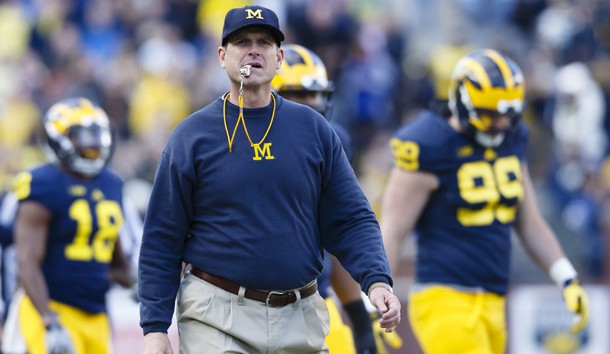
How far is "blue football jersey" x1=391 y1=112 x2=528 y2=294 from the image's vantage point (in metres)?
7.17

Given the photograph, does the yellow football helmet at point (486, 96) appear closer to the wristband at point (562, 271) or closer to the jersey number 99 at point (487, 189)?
the jersey number 99 at point (487, 189)

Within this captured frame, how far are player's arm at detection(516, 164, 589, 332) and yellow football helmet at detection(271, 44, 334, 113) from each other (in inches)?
52.9

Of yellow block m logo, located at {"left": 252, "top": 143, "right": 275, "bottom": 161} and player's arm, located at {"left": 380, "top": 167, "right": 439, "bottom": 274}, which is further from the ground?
yellow block m logo, located at {"left": 252, "top": 143, "right": 275, "bottom": 161}

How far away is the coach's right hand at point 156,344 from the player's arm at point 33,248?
8.60ft

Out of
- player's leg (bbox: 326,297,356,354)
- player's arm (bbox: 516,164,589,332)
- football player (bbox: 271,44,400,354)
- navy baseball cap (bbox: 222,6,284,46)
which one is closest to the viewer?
navy baseball cap (bbox: 222,6,284,46)

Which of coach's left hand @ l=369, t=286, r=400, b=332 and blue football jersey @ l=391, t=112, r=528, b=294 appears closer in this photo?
coach's left hand @ l=369, t=286, r=400, b=332

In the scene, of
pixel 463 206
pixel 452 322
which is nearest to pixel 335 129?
pixel 463 206

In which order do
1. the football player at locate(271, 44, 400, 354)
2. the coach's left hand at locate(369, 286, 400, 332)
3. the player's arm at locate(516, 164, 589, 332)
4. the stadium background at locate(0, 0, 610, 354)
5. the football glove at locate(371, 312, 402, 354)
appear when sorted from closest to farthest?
1. the coach's left hand at locate(369, 286, 400, 332)
2. the football player at locate(271, 44, 400, 354)
3. the football glove at locate(371, 312, 402, 354)
4. the player's arm at locate(516, 164, 589, 332)
5. the stadium background at locate(0, 0, 610, 354)

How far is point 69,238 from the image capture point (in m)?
7.74

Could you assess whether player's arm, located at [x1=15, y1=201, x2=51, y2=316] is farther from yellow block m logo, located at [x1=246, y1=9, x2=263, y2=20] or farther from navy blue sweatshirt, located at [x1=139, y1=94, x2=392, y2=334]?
yellow block m logo, located at [x1=246, y1=9, x2=263, y2=20]

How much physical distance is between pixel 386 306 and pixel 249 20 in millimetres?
1277

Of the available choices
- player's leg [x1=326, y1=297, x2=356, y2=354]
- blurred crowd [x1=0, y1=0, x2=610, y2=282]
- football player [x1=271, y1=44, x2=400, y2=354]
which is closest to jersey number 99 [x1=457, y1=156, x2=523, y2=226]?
football player [x1=271, y1=44, x2=400, y2=354]

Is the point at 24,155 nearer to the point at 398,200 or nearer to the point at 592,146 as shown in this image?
the point at 592,146

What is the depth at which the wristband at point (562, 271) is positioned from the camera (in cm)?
746
